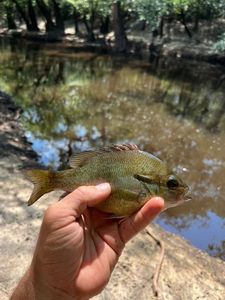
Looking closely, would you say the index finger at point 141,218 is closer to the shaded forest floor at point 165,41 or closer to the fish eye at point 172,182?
the fish eye at point 172,182

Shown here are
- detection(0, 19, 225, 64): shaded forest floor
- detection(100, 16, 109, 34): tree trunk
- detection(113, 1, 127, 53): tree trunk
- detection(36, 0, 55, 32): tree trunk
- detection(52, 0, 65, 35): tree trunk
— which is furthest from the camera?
detection(36, 0, 55, 32): tree trunk

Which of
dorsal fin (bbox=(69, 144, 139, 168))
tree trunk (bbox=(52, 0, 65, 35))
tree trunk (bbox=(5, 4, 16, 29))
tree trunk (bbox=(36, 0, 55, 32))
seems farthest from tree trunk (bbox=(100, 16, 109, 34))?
dorsal fin (bbox=(69, 144, 139, 168))

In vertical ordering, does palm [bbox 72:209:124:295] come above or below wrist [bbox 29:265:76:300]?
above

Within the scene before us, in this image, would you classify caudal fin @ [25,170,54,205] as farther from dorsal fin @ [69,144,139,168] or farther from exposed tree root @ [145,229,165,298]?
exposed tree root @ [145,229,165,298]

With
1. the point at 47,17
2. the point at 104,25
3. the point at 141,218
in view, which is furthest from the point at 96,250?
the point at 47,17

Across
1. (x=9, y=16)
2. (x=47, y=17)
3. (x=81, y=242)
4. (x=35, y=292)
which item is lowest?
(x=9, y=16)

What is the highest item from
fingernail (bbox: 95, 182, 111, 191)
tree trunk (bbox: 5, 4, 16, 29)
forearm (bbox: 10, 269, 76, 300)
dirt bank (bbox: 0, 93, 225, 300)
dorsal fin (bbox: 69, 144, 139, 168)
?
dorsal fin (bbox: 69, 144, 139, 168)

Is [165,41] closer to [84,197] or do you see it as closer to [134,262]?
[134,262]

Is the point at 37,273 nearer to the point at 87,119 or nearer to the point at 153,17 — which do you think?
the point at 87,119

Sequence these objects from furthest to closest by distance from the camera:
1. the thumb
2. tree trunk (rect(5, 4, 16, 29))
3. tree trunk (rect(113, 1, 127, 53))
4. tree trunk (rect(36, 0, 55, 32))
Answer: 1. tree trunk (rect(5, 4, 16, 29))
2. tree trunk (rect(36, 0, 55, 32))
3. tree trunk (rect(113, 1, 127, 53))
4. the thumb
